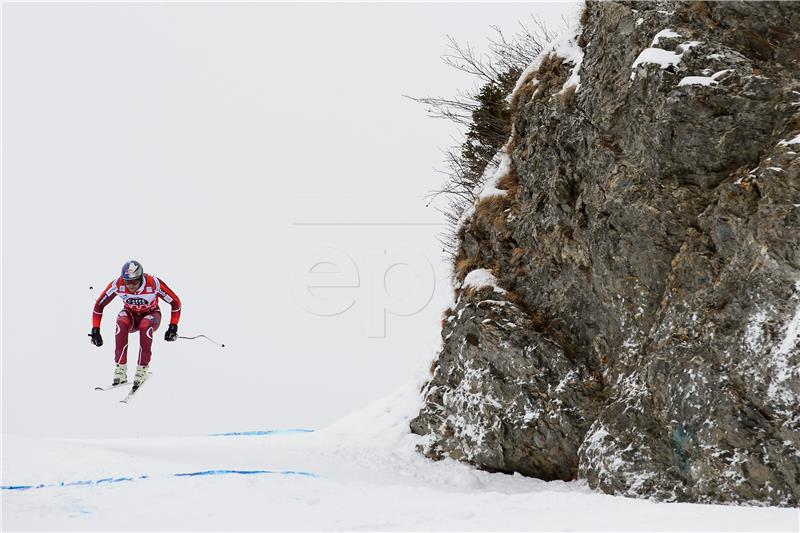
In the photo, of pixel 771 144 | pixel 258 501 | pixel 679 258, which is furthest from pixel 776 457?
pixel 258 501

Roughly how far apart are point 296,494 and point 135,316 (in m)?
6.05

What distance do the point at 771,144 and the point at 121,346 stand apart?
449 inches

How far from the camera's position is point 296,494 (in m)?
10.3

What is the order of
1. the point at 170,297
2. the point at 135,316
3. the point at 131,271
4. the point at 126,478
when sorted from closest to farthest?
the point at 126,478
the point at 131,271
the point at 135,316
the point at 170,297

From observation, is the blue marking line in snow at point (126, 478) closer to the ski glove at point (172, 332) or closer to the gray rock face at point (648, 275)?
the ski glove at point (172, 332)

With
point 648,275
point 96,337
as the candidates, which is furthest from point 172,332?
point 648,275

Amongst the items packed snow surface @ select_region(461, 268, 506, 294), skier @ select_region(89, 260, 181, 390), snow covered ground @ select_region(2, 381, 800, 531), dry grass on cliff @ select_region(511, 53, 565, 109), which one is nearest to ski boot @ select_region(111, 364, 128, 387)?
skier @ select_region(89, 260, 181, 390)

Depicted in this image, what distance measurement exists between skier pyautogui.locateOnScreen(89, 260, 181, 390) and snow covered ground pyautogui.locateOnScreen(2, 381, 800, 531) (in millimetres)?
1481

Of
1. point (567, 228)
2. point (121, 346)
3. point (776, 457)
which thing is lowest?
point (776, 457)

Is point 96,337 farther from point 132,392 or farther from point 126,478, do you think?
point 126,478

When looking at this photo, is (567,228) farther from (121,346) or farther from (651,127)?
(121,346)

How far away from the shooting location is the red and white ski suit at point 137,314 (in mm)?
14391

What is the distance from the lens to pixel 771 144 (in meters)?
9.85

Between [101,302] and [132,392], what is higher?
[101,302]
